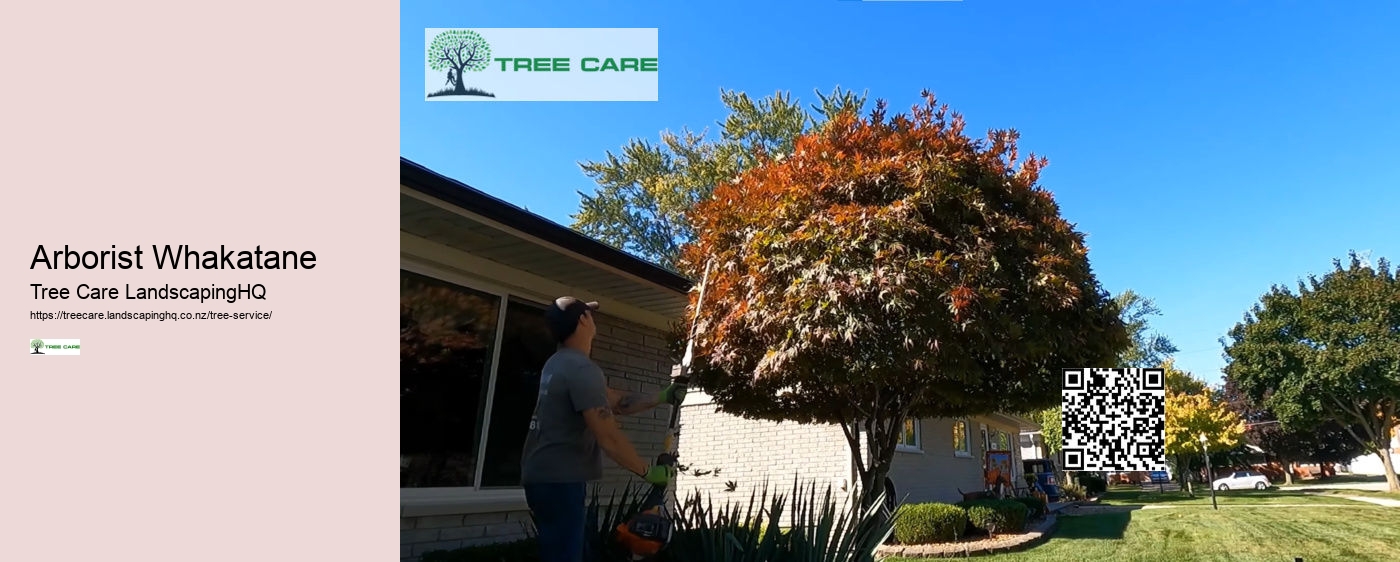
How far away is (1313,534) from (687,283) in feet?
40.0

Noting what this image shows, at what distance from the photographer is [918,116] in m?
6.93

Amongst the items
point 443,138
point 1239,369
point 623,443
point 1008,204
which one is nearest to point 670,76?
point 443,138

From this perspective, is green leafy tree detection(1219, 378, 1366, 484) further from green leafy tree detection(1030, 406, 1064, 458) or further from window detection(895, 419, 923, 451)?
window detection(895, 419, 923, 451)

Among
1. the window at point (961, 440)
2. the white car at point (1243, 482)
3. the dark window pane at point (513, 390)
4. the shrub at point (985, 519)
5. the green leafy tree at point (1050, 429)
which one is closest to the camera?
the dark window pane at point (513, 390)

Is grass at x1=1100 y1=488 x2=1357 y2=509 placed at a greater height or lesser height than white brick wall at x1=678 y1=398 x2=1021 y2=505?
lesser

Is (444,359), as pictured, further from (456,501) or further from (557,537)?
(557,537)

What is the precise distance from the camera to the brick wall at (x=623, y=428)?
5.38m

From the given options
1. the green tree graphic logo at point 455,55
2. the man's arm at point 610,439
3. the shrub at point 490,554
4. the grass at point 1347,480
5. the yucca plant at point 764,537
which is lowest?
the grass at point 1347,480

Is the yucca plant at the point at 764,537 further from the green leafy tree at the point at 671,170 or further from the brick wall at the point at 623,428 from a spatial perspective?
the green leafy tree at the point at 671,170

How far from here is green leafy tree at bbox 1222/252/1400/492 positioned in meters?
26.7

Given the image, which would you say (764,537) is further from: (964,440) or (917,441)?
(964,440)

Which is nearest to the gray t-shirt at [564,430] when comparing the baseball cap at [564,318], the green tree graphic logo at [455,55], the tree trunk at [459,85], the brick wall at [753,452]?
the baseball cap at [564,318]

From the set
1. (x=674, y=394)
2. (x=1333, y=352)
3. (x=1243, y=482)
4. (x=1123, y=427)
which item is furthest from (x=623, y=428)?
(x=1243, y=482)

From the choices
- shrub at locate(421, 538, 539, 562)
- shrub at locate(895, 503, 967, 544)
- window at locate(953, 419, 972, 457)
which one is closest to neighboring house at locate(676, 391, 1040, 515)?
shrub at locate(895, 503, 967, 544)
